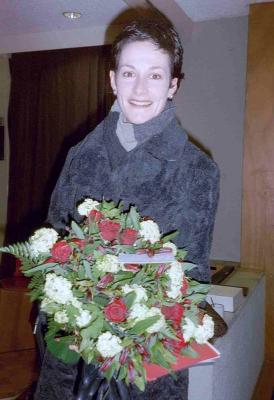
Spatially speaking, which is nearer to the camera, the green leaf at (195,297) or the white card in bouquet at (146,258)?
the white card in bouquet at (146,258)

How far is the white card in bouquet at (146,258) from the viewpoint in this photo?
929 mm

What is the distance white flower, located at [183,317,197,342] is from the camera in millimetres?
991

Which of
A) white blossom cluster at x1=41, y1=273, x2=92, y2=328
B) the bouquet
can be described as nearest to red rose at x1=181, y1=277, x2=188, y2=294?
the bouquet

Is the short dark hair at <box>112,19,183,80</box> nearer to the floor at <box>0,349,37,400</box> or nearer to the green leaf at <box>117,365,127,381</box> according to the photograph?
the green leaf at <box>117,365,127,381</box>

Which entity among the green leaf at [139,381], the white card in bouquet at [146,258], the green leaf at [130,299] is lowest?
the green leaf at [139,381]

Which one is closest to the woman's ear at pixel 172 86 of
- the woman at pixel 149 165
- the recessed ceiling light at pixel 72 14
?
the woman at pixel 149 165

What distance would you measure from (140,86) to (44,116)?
3357 millimetres

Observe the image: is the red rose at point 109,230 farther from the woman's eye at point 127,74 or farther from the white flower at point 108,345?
the woman's eye at point 127,74

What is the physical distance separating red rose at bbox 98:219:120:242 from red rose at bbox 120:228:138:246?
0.02 meters

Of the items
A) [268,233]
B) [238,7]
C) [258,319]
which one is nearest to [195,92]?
[238,7]

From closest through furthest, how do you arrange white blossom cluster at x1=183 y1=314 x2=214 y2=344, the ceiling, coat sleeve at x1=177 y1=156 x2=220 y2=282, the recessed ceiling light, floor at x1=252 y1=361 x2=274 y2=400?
1. white blossom cluster at x1=183 y1=314 x2=214 y2=344
2. coat sleeve at x1=177 y1=156 x2=220 y2=282
3. floor at x1=252 y1=361 x2=274 y2=400
4. the ceiling
5. the recessed ceiling light

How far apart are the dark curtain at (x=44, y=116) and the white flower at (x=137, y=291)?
127 inches

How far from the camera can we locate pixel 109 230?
0.99 meters

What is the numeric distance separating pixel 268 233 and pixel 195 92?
1245 mm
